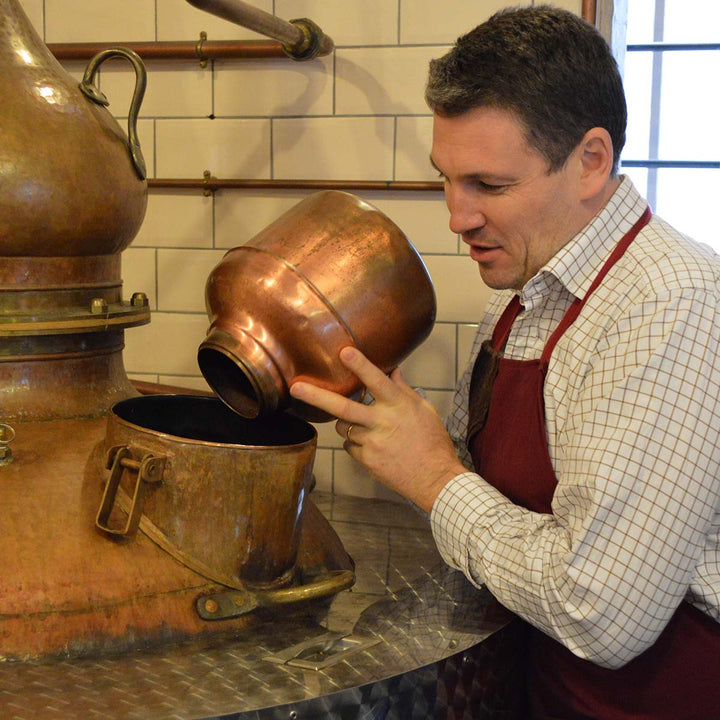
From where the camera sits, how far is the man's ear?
1.23 metres

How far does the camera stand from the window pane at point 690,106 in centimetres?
203

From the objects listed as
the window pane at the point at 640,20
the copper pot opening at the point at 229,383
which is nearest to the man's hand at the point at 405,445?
the copper pot opening at the point at 229,383

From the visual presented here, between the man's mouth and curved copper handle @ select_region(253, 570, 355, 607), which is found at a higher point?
the man's mouth

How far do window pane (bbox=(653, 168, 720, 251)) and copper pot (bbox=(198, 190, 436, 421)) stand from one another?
1.03m

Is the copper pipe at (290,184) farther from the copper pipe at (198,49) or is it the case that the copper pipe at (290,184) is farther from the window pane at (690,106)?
the window pane at (690,106)

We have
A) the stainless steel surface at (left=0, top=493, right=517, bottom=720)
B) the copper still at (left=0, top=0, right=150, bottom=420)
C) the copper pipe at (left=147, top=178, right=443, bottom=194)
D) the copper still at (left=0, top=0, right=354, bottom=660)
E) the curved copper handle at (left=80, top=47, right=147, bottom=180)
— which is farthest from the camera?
the copper pipe at (left=147, top=178, right=443, bottom=194)

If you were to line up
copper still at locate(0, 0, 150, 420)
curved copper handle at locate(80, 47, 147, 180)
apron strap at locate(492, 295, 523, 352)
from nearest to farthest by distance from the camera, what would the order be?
copper still at locate(0, 0, 150, 420), curved copper handle at locate(80, 47, 147, 180), apron strap at locate(492, 295, 523, 352)

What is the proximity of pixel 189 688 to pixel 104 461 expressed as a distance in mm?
341

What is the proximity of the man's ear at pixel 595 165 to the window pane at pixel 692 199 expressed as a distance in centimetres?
88

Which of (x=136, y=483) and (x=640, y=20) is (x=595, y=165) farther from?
(x=640, y=20)

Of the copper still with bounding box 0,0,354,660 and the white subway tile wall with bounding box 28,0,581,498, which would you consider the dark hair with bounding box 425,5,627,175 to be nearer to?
the copper still with bounding box 0,0,354,660

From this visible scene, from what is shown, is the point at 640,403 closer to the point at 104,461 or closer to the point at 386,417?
the point at 386,417

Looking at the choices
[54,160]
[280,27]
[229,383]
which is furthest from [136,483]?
[280,27]

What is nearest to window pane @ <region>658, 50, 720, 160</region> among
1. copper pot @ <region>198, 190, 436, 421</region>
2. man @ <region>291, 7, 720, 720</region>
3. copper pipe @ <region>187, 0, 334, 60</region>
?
copper pipe @ <region>187, 0, 334, 60</region>
